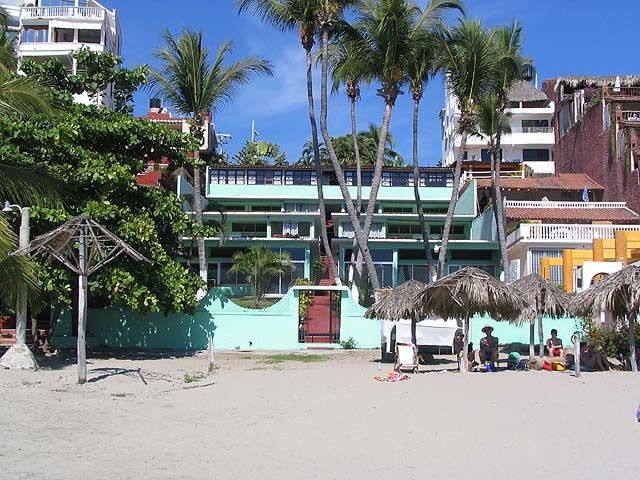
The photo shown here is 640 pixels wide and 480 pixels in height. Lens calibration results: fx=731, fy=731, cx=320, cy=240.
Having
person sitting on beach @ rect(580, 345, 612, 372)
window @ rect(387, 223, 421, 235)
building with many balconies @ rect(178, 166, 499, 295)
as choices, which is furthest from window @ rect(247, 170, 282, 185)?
person sitting on beach @ rect(580, 345, 612, 372)

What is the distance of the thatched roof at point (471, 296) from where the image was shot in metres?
16.6

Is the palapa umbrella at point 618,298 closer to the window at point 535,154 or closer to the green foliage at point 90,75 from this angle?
the green foliage at point 90,75

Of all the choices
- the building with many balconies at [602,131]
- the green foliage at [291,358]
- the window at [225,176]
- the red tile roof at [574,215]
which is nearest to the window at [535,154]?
the building with many balconies at [602,131]

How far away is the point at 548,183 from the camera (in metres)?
43.0

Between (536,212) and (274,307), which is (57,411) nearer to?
(274,307)

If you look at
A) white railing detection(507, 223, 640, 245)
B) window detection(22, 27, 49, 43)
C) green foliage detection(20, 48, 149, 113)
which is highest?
window detection(22, 27, 49, 43)

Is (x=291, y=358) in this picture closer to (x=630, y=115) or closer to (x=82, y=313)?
(x=82, y=313)

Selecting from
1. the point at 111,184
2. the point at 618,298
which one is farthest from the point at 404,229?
the point at 111,184

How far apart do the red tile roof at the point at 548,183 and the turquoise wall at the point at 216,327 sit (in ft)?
69.1

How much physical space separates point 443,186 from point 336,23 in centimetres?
1934

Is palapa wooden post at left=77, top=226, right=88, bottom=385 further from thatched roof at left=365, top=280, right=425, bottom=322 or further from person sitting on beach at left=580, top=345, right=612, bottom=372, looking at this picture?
person sitting on beach at left=580, top=345, right=612, bottom=372

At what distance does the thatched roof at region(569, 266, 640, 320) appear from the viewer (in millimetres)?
16466

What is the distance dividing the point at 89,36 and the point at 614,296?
1868 inches

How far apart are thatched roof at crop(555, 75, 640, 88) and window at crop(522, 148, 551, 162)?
6.07 m
